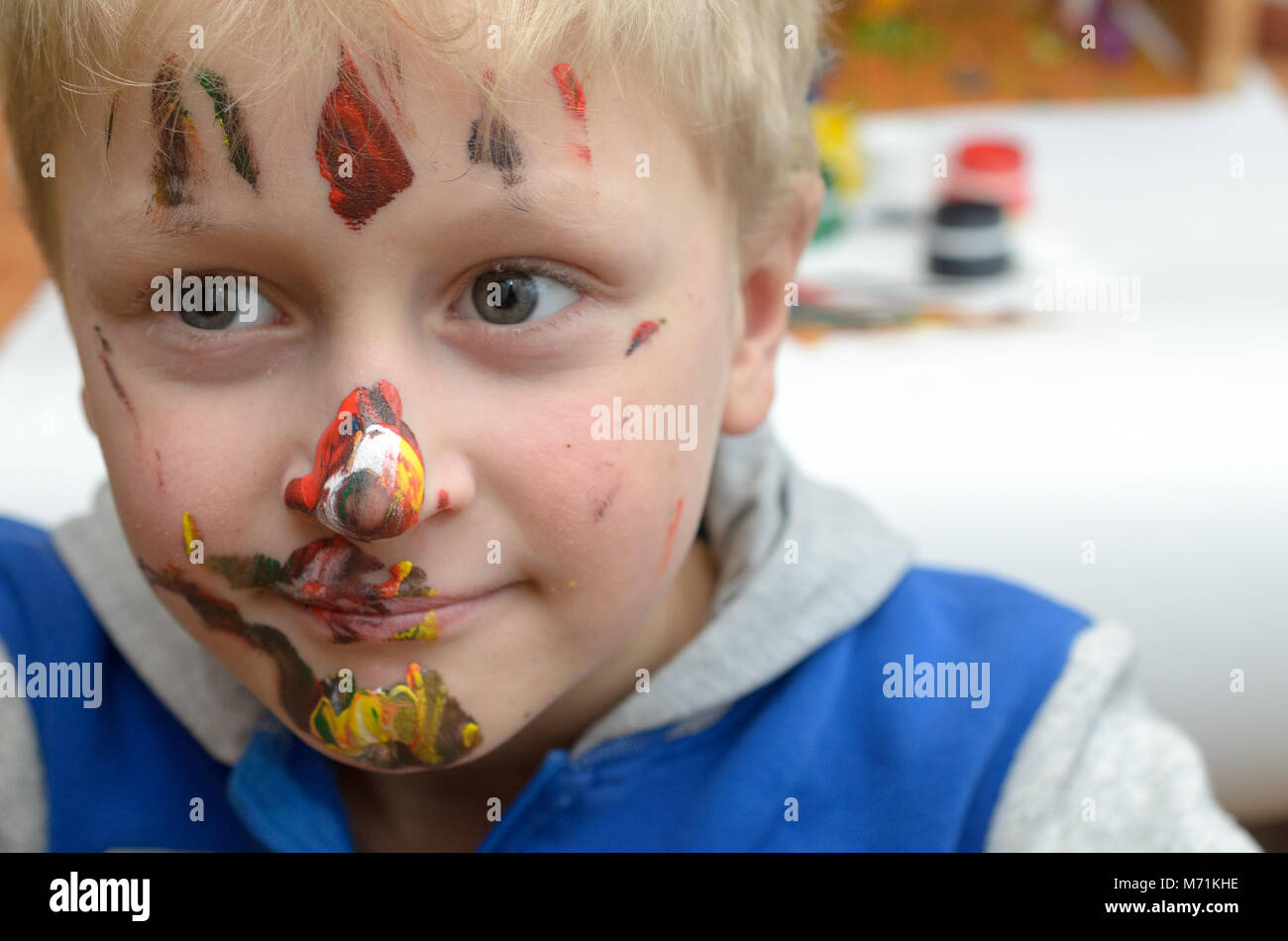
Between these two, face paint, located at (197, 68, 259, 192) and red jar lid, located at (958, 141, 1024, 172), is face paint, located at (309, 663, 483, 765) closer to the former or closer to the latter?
face paint, located at (197, 68, 259, 192)

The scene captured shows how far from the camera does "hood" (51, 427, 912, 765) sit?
0.84 metres

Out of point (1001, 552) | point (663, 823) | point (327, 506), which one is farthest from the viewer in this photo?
point (1001, 552)

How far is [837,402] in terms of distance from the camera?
1342mm

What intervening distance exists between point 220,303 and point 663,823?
0.38 m

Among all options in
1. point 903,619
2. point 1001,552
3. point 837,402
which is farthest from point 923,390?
point 903,619

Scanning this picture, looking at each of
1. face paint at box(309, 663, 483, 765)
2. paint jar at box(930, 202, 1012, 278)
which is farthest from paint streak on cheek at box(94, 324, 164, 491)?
paint jar at box(930, 202, 1012, 278)

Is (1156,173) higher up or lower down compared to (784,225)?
higher up

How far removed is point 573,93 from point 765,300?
233 millimetres

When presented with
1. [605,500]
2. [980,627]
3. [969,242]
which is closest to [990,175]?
[969,242]

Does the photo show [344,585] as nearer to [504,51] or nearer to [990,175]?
[504,51]

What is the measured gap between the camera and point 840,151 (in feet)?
5.55
